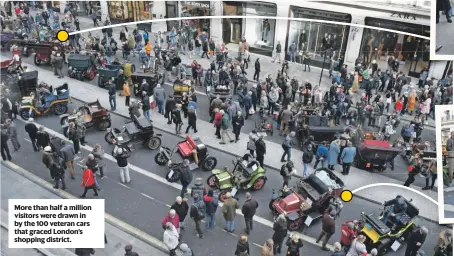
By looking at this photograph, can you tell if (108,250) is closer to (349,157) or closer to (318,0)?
(349,157)

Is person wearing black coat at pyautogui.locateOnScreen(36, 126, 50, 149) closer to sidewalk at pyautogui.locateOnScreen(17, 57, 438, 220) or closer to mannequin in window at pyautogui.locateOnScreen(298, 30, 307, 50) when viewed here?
sidewalk at pyautogui.locateOnScreen(17, 57, 438, 220)

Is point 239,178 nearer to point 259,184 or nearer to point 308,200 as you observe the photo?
point 259,184

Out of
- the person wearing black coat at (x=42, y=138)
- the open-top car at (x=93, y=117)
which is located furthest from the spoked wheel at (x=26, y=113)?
the person wearing black coat at (x=42, y=138)

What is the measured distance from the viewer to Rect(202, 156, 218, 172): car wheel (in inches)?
571

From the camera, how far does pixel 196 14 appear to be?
2703 centimetres

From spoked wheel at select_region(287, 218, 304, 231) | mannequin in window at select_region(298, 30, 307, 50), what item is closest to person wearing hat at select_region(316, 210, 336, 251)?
spoked wheel at select_region(287, 218, 304, 231)

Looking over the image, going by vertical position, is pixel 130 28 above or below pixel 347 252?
above

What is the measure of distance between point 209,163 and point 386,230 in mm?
5984

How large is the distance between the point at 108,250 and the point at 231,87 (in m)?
10.9

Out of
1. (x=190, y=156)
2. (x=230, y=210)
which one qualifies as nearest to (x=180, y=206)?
(x=230, y=210)

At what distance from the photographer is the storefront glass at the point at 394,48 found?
2241cm

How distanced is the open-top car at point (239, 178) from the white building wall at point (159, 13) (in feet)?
53.8

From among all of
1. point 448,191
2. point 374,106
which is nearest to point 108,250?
point 448,191

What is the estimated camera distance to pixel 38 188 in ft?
44.0
